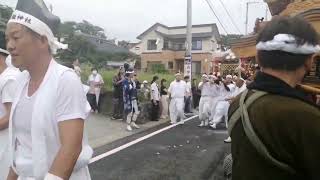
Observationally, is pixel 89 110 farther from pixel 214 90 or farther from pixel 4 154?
pixel 214 90

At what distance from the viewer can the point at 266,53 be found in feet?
6.22

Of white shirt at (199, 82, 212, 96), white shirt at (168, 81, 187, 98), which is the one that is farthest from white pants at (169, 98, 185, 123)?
white shirt at (199, 82, 212, 96)

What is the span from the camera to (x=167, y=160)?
8539 mm

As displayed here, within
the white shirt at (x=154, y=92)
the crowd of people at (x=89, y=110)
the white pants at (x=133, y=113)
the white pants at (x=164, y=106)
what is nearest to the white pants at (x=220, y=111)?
the white shirt at (x=154, y=92)

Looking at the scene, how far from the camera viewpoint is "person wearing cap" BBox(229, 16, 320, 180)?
1694 millimetres

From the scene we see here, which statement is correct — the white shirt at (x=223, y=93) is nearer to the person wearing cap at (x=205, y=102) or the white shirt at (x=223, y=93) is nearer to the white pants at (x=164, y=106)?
the person wearing cap at (x=205, y=102)

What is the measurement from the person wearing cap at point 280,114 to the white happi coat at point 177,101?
13.4 m

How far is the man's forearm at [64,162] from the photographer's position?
2.11m

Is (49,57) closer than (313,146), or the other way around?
(313,146)

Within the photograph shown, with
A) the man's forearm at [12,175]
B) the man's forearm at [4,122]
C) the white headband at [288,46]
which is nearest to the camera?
the white headband at [288,46]

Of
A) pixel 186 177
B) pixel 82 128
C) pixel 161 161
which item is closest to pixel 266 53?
pixel 82 128

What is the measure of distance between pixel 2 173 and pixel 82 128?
1374 mm

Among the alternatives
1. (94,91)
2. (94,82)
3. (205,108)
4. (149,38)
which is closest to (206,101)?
(205,108)

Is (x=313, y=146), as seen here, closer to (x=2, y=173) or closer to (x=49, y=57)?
(x=49, y=57)
